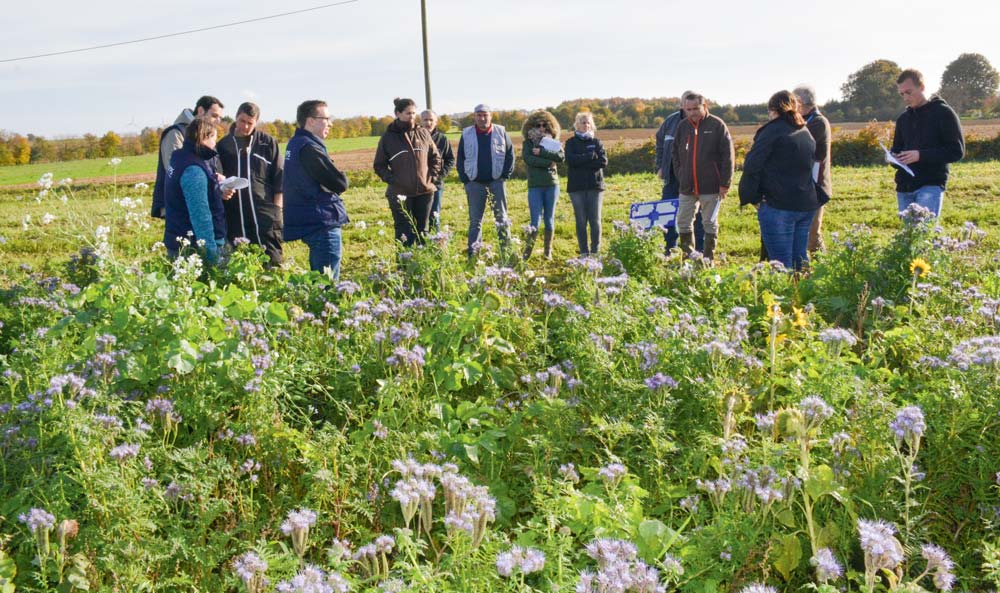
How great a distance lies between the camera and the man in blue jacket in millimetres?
6156

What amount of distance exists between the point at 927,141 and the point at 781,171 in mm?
1470

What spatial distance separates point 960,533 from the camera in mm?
3094

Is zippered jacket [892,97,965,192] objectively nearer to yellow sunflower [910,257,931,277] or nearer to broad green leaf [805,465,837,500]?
yellow sunflower [910,257,931,277]

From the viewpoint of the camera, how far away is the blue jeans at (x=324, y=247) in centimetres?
637

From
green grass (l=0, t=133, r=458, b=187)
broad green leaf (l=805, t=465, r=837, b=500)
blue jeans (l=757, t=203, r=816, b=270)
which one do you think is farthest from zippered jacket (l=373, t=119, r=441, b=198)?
green grass (l=0, t=133, r=458, b=187)

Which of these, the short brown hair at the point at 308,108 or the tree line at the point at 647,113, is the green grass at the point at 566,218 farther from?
the tree line at the point at 647,113

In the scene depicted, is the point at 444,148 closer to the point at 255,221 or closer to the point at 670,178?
the point at 670,178

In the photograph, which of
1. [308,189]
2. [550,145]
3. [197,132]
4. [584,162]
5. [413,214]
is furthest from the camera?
[550,145]

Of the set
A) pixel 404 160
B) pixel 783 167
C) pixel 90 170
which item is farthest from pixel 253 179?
pixel 90 170

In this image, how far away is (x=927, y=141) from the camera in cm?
671

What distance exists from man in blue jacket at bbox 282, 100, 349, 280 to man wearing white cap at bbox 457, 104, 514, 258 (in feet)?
8.92

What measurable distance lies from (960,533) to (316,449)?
2.69m

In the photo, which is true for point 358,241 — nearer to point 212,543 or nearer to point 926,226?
point 926,226

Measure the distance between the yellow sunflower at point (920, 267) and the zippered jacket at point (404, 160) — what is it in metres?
4.65
